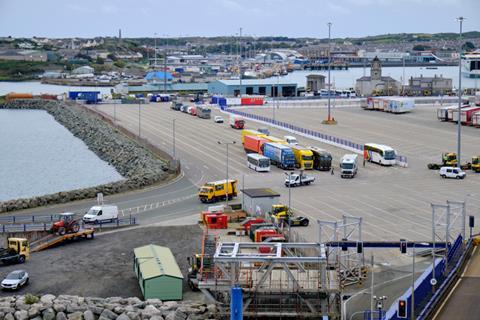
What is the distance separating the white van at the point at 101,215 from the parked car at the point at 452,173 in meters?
10.1

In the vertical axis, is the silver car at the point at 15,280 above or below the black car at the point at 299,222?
below

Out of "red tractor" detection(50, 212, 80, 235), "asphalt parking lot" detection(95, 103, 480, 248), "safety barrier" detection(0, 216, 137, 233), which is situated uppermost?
Result: "asphalt parking lot" detection(95, 103, 480, 248)

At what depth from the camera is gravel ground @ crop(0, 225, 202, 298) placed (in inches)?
534

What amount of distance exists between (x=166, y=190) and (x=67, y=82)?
82.7 meters

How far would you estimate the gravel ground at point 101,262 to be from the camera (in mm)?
13562

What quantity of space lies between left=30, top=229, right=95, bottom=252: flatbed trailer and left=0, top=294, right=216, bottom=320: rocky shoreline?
3659mm

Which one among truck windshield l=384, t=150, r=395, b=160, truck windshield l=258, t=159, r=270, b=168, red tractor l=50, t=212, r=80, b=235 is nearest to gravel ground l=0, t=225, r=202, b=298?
red tractor l=50, t=212, r=80, b=235

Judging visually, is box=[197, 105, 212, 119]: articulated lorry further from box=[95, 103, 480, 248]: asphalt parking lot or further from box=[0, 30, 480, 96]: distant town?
box=[0, 30, 480, 96]: distant town

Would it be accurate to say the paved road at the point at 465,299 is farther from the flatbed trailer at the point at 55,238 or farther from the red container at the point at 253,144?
the red container at the point at 253,144

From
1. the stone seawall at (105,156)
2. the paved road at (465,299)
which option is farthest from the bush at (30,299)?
the stone seawall at (105,156)

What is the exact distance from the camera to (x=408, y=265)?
1410cm

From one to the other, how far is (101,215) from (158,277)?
18.6ft

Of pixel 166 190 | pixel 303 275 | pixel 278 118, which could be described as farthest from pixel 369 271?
pixel 278 118

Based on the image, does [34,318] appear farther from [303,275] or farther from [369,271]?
[369,271]
